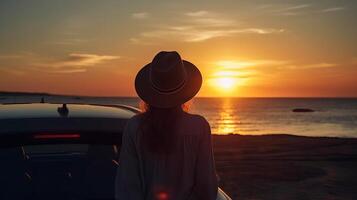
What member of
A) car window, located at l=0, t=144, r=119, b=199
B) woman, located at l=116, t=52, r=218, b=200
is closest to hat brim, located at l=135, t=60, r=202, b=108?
woman, located at l=116, t=52, r=218, b=200

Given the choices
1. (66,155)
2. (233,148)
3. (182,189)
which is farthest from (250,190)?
(233,148)

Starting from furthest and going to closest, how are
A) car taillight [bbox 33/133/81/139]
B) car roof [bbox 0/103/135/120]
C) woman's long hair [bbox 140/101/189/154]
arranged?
car roof [bbox 0/103/135/120] < car taillight [bbox 33/133/81/139] < woman's long hair [bbox 140/101/189/154]

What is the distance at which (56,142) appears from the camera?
3.30 meters

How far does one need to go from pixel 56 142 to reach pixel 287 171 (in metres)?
11.2

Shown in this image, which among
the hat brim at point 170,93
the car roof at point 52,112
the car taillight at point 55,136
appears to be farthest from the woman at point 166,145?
the car roof at point 52,112

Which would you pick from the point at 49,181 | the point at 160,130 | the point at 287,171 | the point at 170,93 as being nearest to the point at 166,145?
the point at 160,130

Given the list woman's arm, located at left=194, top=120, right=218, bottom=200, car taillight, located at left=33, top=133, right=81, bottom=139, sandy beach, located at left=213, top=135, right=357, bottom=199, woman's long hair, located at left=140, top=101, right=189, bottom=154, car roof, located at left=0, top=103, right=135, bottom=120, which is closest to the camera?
woman's long hair, located at left=140, top=101, right=189, bottom=154

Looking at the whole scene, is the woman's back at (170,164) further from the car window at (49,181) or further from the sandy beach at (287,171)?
the sandy beach at (287,171)

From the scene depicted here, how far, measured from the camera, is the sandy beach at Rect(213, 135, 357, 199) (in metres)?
10.8

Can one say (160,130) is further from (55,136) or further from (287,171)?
(287,171)

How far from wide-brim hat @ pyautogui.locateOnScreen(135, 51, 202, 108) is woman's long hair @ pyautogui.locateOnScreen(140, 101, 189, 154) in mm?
46

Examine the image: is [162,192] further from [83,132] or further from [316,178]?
[316,178]

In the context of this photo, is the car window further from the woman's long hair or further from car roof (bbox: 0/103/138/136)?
the woman's long hair

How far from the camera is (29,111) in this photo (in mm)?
3814
